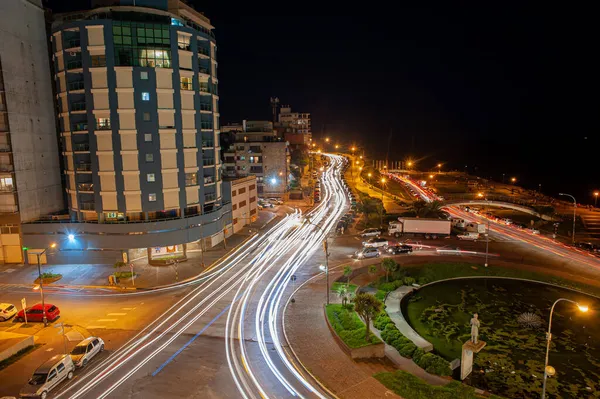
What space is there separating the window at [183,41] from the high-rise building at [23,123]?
18562mm

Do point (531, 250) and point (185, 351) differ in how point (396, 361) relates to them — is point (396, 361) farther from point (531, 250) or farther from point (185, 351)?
point (531, 250)

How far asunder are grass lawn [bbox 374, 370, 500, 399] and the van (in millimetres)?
19124

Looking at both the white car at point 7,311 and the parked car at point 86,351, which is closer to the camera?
the parked car at point 86,351

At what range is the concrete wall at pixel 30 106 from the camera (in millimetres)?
45594

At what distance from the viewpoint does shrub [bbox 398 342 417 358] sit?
1066 inches

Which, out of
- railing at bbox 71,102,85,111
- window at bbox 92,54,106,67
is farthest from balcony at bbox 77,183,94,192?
window at bbox 92,54,106,67

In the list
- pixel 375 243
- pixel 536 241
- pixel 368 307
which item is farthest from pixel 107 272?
pixel 536 241

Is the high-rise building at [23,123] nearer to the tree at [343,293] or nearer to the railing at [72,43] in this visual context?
the railing at [72,43]

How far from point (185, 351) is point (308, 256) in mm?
24401

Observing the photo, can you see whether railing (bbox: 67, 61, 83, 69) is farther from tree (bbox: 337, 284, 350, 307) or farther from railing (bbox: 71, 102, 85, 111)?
tree (bbox: 337, 284, 350, 307)

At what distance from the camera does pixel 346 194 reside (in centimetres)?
9994

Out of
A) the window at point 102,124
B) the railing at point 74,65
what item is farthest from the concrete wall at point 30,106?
the window at point 102,124

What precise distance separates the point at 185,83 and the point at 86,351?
1307 inches

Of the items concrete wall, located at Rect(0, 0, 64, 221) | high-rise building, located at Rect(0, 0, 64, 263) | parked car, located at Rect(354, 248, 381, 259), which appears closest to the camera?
high-rise building, located at Rect(0, 0, 64, 263)
